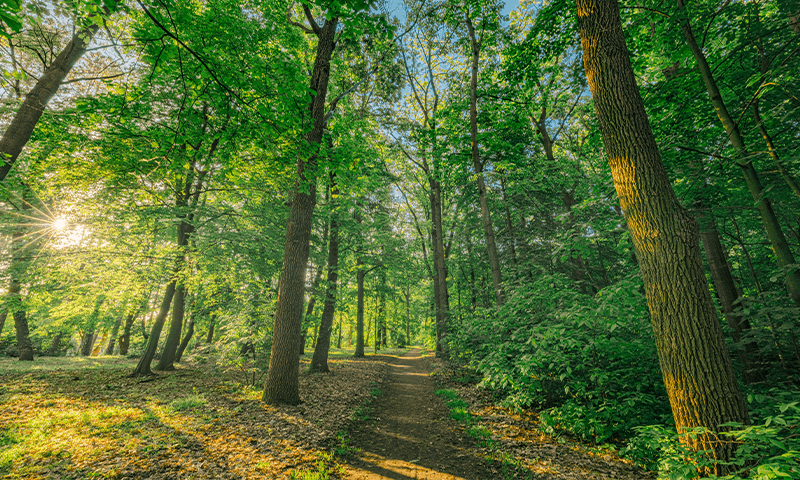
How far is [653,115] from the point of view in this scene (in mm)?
6543

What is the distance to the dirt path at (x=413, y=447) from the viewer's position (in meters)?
4.43

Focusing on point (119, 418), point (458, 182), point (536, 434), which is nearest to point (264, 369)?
point (119, 418)

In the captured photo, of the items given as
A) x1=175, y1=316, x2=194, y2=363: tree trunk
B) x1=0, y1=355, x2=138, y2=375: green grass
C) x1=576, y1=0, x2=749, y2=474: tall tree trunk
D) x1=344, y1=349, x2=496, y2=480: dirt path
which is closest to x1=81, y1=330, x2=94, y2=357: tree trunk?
x1=0, y1=355, x2=138, y2=375: green grass

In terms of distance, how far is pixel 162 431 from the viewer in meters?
5.40

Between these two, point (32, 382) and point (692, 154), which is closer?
point (692, 154)

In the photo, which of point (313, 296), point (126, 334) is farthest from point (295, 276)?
point (126, 334)

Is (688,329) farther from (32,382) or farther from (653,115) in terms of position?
(32,382)

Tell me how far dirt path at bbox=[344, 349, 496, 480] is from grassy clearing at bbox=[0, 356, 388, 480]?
0.63 m

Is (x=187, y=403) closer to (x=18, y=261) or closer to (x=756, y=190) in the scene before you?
(x=18, y=261)

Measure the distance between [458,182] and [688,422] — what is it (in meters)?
12.0

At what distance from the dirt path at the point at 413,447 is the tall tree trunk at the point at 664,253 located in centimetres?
294

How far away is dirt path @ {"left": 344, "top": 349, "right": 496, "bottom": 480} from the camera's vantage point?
4.43 m

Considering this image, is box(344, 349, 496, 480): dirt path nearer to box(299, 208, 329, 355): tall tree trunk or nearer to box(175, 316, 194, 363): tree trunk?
box(299, 208, 329, 355): tall tree trunk

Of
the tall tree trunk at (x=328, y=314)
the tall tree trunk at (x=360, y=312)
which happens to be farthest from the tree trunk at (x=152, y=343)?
the tall tree trunk at (x=360, y=312)
